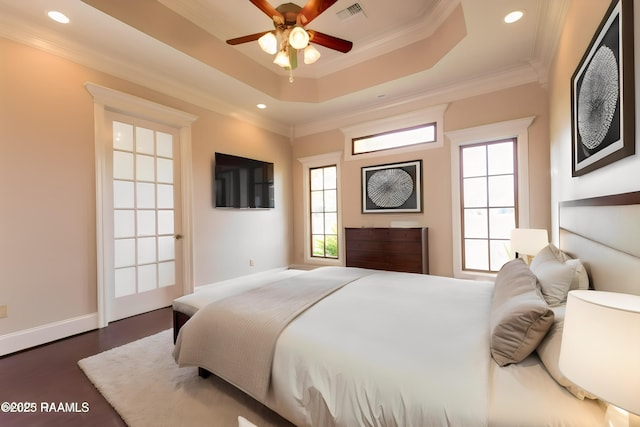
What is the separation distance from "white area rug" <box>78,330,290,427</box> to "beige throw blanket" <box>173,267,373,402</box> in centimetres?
23

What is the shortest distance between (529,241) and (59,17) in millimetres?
4610

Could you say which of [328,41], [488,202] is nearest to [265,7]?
[328,41]

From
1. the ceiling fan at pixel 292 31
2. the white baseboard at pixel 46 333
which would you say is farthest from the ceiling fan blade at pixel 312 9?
the white baseboard at pixel 46 333

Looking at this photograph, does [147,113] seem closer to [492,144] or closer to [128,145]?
[128,145]

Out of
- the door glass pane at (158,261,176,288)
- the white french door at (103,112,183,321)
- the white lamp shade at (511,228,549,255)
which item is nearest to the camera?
the white lamp shade at (511,228,549,255)

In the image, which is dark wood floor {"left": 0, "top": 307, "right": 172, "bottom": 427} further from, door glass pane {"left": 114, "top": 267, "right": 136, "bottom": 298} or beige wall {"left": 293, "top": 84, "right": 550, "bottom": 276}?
beige wall {"left": 293, "top": 84, "right": 550, "bottom": 276}

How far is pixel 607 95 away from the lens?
1285 mm

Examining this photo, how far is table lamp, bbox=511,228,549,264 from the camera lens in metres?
2.45

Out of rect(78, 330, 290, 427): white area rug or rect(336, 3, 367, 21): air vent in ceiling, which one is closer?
rect(78, 330, 290, 427): white area rug

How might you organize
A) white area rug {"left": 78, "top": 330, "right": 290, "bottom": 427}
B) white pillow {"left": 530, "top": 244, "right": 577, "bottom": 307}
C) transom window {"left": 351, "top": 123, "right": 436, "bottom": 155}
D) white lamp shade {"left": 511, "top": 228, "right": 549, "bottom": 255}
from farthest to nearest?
transom window {"left": 351, "top": 123, "right": 436, "bottom": 155} < white lamp shade {"left": 511, "top": 228, "right": 549, "bottom": 255} < white area rug {"left": 78, "top": 330, "right": 290, "bottom": 427} < white pillow {"left": 530, "top": 244, "right": 577, "bottom": 307}

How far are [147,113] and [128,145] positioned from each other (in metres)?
0.44

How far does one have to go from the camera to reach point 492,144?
358cm

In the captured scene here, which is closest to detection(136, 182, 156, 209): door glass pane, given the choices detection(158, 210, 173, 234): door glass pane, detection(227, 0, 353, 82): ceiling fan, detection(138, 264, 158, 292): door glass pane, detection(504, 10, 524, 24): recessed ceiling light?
detection(158, 210, 173, 234): door glass pane

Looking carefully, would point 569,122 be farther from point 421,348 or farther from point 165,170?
point 165,170
